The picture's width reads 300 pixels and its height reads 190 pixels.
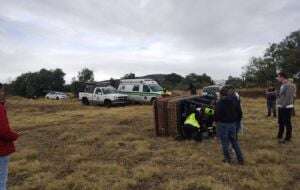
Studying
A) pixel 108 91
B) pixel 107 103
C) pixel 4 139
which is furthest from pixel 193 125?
pixel 108 91

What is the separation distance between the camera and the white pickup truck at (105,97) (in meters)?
30.1

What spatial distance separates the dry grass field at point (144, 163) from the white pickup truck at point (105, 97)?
14890 mm

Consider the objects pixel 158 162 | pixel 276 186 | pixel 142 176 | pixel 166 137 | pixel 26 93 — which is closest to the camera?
pixel 276 186

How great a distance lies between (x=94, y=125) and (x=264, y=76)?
4670cm

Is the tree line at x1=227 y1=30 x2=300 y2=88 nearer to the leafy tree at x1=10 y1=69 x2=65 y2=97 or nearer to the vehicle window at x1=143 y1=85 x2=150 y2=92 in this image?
the vehicle window at x1=143 y1=85 x2=150 y2=92

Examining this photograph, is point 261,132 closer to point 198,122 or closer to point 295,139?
point 295,139

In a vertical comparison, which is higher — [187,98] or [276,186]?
[187,98]

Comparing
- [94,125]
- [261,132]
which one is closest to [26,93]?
[94,125]

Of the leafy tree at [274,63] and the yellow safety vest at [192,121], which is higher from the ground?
the leafy tree at [274,63]

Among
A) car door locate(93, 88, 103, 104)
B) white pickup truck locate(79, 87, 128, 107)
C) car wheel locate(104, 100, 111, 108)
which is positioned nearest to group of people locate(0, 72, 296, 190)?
white pickup truck locate(79, 87, 128, 107)

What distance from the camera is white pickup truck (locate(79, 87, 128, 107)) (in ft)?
98.6

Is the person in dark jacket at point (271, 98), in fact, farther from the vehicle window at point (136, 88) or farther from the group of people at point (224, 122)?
the vehicle window at point (136, 88)

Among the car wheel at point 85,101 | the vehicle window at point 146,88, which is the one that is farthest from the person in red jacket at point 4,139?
the car wheel at point 85,101

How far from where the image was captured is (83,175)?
353 inches
